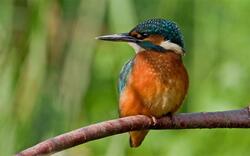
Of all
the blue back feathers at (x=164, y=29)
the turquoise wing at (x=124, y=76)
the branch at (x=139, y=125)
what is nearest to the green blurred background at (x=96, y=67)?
the turquoise wing at (x=124, y=76)

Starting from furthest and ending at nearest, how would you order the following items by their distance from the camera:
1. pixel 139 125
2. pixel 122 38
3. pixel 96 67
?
1. pixel 96 67
2. pixel 122 38
3. pixel 139 125

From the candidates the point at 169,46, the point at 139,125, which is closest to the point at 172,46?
the point at 169,46

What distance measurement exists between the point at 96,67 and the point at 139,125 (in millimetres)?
1132

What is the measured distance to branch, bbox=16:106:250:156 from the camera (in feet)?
2.51

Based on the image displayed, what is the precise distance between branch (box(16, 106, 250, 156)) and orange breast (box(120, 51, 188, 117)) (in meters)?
0.23

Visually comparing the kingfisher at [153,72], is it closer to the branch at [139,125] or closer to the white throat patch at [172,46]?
the white throat patch at [172,46]

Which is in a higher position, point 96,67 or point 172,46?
point 172,46

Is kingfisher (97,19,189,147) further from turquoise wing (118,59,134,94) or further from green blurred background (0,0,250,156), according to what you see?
green blurred background (0,0,250,156)

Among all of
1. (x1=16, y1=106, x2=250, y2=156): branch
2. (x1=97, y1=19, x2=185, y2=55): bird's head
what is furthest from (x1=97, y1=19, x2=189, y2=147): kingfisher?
(x1=16, y1=106, x2=250, y2=156): branch

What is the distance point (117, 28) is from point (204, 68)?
300 millimetres

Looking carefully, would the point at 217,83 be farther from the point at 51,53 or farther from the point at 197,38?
the point at 51,53

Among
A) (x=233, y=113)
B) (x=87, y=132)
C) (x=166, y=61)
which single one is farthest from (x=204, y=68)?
(x=87, y=132)

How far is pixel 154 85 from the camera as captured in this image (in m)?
1.26

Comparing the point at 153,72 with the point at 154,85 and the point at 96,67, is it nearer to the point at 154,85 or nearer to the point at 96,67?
the point at 154,85
